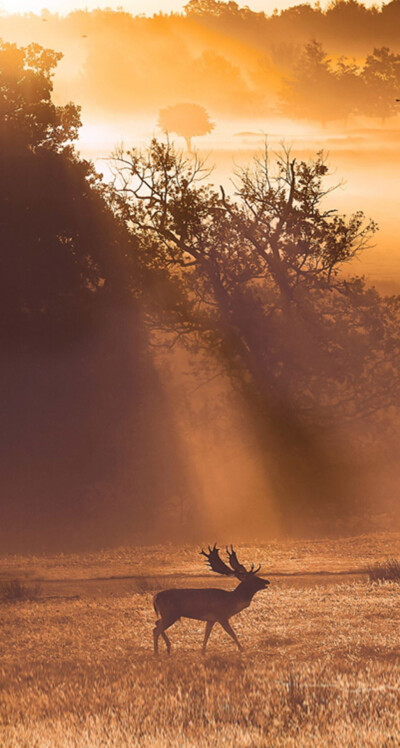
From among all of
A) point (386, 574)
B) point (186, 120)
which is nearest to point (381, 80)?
point (186, 120)

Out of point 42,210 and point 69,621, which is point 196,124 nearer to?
point 42,210

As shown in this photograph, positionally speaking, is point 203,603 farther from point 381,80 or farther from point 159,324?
point 381,80

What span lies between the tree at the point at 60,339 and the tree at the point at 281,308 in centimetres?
165

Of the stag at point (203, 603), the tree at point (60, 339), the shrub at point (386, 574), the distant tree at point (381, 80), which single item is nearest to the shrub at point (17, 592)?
the shrub at point (386, 574)

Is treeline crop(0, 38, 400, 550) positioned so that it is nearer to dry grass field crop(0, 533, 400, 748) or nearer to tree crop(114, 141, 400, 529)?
tree crop(114, 141, 400, 529)

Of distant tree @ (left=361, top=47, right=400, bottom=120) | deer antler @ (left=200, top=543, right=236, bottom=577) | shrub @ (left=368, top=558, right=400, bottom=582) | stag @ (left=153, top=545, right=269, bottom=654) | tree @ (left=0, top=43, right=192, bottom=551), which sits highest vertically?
distant tree @ (left=361, top=47, right=400, bottom=120)

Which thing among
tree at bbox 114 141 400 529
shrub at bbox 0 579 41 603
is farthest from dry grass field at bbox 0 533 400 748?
tree at bbox 114 141 400 529

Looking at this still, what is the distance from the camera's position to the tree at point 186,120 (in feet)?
208

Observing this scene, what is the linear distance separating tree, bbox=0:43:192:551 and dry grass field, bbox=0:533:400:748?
15218 mm

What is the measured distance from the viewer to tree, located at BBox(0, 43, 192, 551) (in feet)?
103

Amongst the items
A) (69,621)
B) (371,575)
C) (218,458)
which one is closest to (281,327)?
(218,458)

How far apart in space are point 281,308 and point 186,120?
36.7 meters

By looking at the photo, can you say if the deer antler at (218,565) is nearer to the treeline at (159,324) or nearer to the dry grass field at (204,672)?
the dry grass field at (204,672)

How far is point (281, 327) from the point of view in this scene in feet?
102
